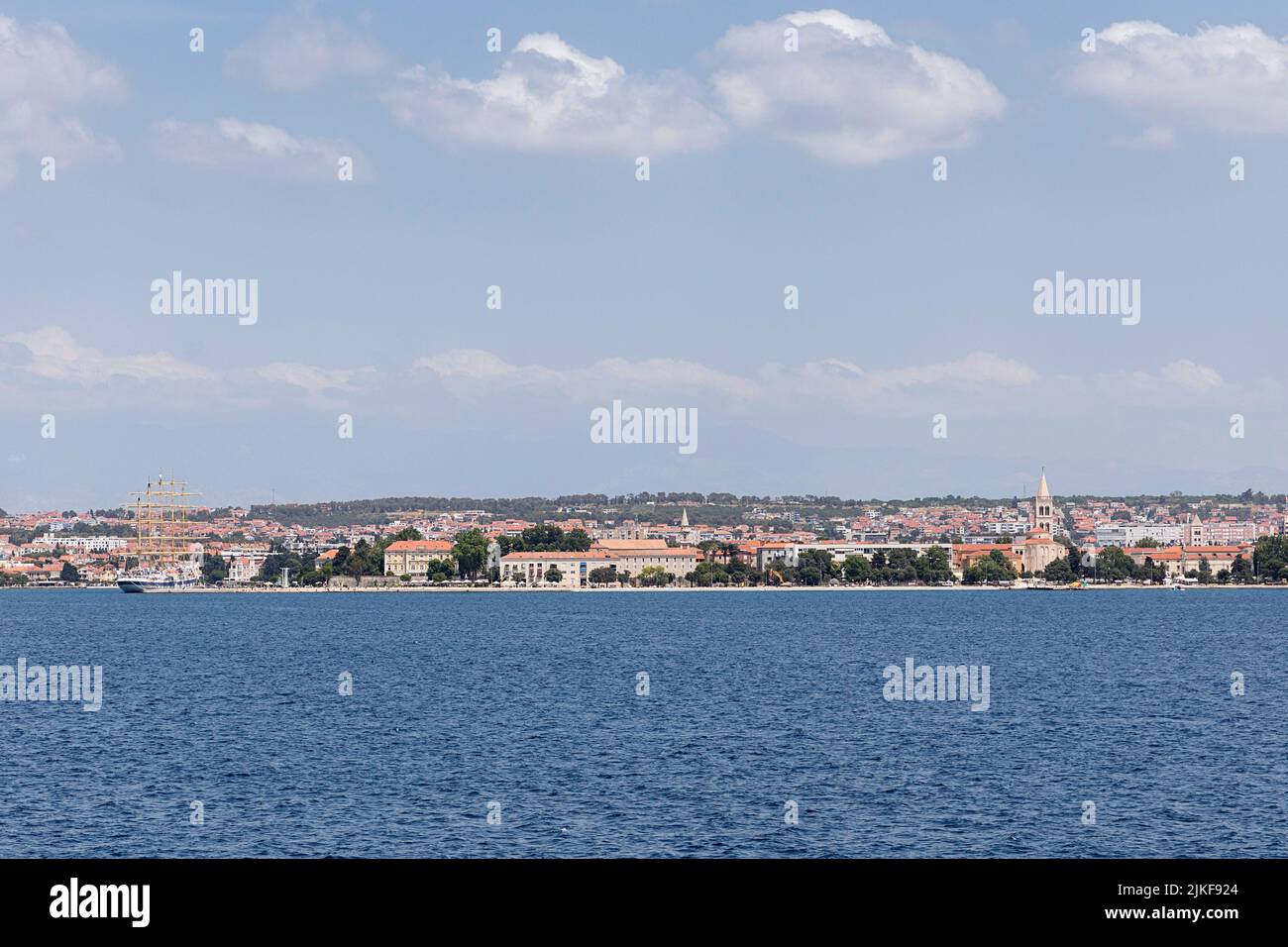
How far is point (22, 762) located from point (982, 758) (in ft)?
79.8

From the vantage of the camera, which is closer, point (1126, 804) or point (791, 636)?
point (1126, 804)

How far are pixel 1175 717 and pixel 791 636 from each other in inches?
2115

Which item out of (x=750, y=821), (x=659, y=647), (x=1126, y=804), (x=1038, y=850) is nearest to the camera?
(x=1038, y=850)

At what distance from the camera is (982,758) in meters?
37.5

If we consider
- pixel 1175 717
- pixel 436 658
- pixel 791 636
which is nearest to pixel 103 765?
pixel 1175 717

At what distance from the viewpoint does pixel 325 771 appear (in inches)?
1388

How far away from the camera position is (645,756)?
37625mm

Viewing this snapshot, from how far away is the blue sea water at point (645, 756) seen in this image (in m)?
27.0

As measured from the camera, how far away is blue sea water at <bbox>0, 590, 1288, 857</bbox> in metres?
27.0
